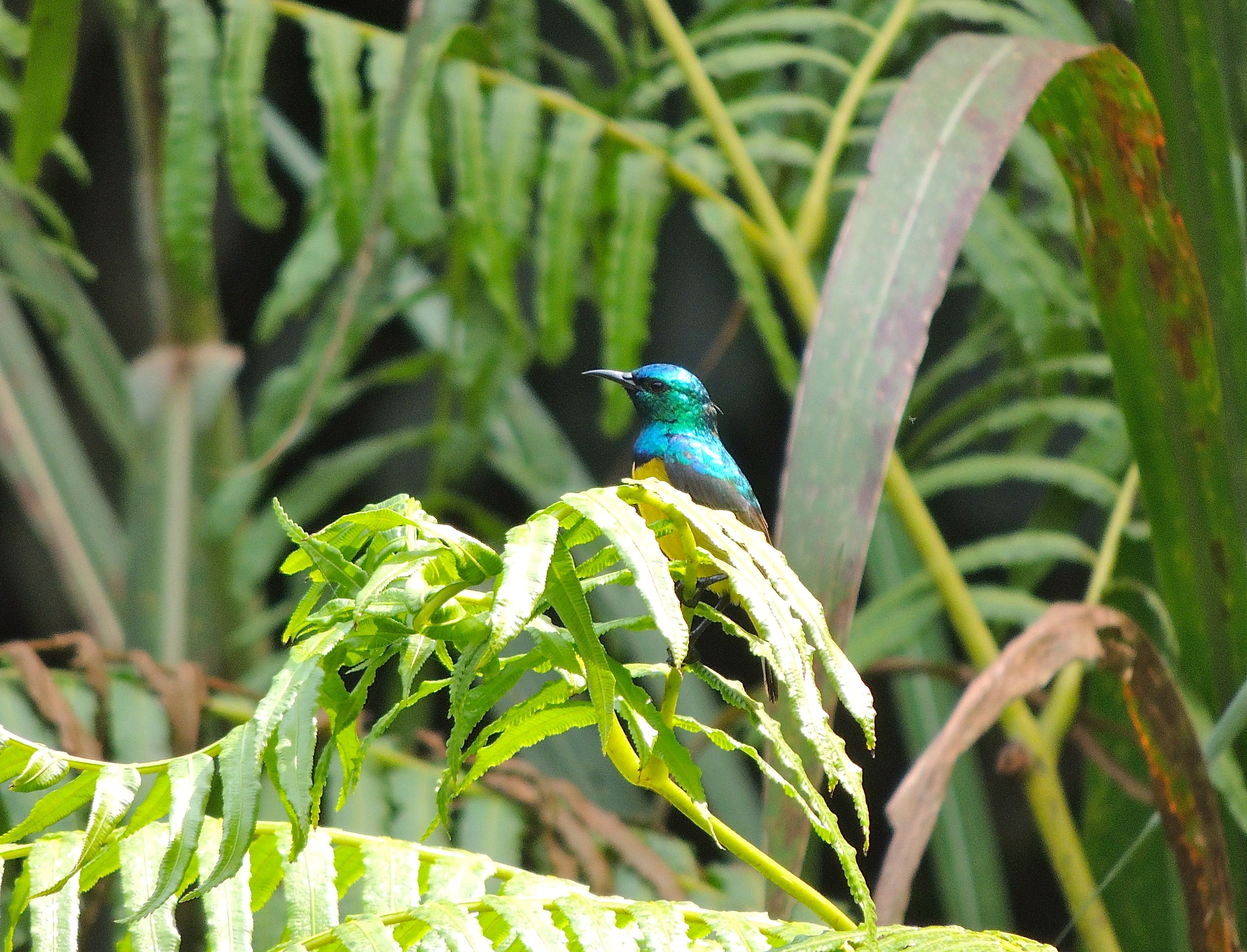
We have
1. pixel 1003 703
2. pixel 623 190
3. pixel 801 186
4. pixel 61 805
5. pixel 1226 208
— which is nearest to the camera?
pixel 61 805

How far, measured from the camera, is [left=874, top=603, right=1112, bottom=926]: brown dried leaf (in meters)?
0.91

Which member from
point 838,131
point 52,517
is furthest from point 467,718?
point 52,517

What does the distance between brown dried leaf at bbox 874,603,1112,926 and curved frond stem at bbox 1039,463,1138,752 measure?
0.52 meters

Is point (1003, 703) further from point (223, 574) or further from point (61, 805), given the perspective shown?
point (223, 574)

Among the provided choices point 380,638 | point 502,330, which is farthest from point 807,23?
point 380,638

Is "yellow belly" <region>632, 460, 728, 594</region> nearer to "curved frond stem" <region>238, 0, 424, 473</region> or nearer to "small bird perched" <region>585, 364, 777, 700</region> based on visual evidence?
"small bird perched" <region>585, 364, 777, 700</region>

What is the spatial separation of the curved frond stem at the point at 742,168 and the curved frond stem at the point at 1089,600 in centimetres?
51

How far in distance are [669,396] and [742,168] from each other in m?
0.59

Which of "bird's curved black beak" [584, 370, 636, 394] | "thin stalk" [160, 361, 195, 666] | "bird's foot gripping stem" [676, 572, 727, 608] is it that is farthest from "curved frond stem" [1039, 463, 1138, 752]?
"thin stalk" [160, 361, 195, 666]

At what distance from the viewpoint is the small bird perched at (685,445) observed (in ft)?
4.03

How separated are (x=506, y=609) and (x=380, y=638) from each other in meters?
0.11

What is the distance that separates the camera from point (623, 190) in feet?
5.71

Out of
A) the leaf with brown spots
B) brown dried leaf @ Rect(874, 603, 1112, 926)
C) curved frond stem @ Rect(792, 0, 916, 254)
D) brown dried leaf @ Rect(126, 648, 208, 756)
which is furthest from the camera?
curved frond stem @ Rect(792, 0, 916, 254)

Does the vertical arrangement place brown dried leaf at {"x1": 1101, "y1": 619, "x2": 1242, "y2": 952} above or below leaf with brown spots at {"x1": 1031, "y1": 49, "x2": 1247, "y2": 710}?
below
